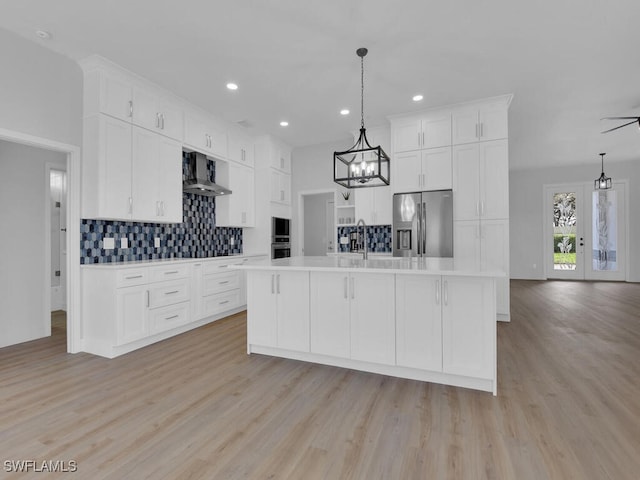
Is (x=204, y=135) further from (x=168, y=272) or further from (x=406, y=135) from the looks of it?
(x=406, y=135)

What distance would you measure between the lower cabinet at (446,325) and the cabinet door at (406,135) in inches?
114

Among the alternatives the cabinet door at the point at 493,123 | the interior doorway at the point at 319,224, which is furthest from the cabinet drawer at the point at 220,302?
the cabinet door at the point at 493,123

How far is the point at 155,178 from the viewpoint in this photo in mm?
3748

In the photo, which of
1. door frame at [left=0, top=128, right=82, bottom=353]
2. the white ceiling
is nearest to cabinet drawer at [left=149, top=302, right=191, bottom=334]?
door frame at [left=0, top=128, right=82, bottom=353]

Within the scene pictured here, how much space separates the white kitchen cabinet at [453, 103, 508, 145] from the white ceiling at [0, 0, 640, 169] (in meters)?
0.25

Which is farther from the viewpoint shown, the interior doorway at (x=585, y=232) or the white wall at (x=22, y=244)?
the interior doorway at (x=585, y=232)

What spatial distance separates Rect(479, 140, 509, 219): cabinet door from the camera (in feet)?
13.6

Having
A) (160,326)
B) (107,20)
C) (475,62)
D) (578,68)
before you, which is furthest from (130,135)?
(578,68)

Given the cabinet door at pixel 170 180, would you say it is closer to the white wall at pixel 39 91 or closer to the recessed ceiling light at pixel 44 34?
the white wall at pixel 39 91

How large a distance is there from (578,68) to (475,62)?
1198mm

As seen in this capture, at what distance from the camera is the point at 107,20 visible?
2.63 m

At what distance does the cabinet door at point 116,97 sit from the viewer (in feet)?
10.4
